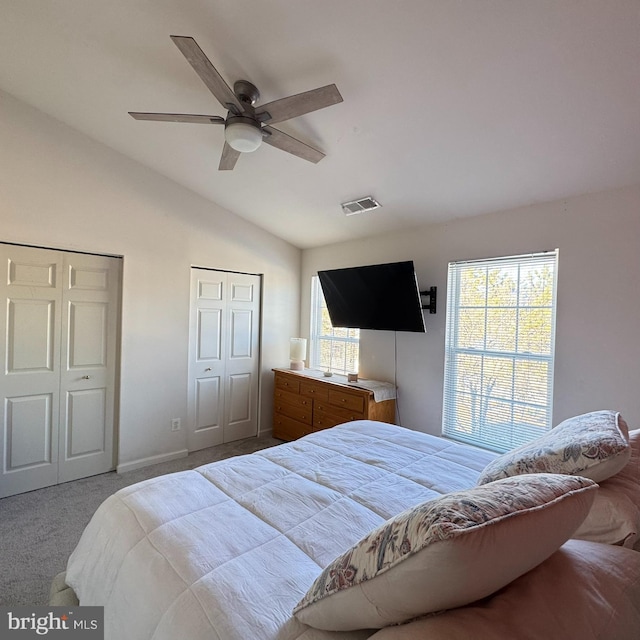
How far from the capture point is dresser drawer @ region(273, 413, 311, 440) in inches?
156

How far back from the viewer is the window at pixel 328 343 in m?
4.20

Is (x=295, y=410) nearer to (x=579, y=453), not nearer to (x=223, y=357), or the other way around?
(x=223, y=357)

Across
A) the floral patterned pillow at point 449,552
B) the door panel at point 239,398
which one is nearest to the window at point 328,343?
the door panel at point 239,398

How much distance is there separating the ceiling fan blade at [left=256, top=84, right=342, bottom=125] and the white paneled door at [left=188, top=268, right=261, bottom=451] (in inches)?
89.0

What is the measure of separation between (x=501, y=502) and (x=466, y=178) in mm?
2459

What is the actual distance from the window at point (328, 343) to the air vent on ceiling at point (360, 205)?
1.40 m

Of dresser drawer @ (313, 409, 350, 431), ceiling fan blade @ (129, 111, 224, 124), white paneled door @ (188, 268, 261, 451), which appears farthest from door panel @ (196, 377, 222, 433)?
ceiling fan blade @ (129, 111, 224, 124)

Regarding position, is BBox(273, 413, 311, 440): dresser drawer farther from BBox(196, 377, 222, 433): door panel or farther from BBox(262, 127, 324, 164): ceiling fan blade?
BBox(262, 127, 324, 164): ceiling fan blade

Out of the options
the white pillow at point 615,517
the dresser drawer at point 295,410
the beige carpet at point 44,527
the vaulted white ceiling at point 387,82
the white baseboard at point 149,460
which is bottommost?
the beige carpet at point 44,527

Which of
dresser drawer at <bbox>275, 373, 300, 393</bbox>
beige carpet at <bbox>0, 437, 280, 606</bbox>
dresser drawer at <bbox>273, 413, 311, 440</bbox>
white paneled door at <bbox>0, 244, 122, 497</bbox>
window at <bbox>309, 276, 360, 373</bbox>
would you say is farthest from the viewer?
window at <bbox>309, 276, 360, 373</bbox>

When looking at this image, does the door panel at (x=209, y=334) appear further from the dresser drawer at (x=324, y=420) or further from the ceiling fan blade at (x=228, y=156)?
the ceiling fan blade at (x=228, y=156)

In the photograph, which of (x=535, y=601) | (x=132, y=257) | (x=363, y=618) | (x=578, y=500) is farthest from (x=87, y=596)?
(x=132, y=257)

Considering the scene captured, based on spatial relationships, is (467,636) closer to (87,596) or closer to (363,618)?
(363,618)

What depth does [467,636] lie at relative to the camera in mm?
629
